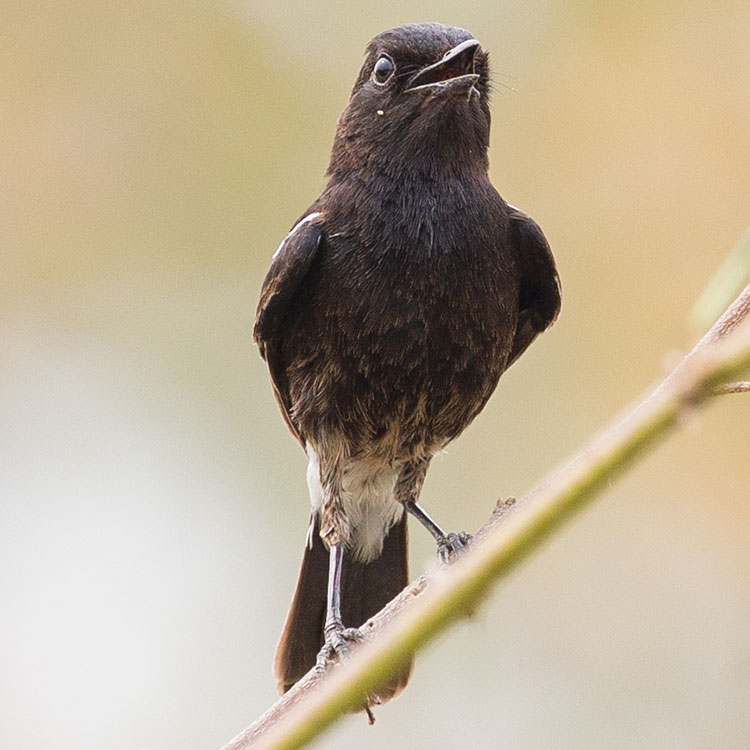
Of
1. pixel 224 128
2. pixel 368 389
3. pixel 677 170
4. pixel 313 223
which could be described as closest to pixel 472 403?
pixel 368 389

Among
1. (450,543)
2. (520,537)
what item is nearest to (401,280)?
(450,543)

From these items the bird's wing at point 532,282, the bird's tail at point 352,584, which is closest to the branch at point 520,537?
the bird's wing at point 532,282

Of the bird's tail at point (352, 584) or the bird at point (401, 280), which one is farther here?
the bird's tail at point (352, 584)

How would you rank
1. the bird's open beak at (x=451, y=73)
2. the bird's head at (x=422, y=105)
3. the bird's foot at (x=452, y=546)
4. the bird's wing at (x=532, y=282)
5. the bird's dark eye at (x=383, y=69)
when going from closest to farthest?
the bird's open beak at (x=451, y=73) → the bird's head at (x=422, y=105) → the bird's dark eye at (x=383, y=69) → the bird's foot at (x=452, y=546) → the bird's wing at (x=532, y=282)

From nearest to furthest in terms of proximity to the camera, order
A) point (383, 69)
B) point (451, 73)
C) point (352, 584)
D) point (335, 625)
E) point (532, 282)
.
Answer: point (451, 73) → point (383, 69) → point (335, 625) → point (532, 282) → point (352, 584)

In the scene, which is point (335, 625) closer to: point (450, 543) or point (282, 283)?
point (450, 543)

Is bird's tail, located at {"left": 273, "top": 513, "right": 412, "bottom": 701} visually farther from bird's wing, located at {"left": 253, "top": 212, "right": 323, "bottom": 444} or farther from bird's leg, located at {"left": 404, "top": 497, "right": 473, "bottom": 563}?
bird's wing, located at {"left": 253, "top": 212, "right": 323, "bottom": 444}

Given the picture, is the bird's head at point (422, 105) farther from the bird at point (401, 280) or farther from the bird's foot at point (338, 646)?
the bird's foot at point (338, 646)
